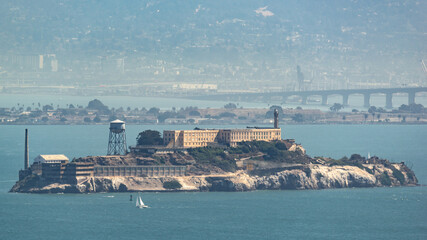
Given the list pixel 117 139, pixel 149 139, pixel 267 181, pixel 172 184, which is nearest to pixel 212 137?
pixel 149 139

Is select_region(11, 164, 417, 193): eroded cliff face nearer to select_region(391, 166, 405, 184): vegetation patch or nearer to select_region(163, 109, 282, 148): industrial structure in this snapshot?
select_region(391, 166, 405, 184): vegetation patch

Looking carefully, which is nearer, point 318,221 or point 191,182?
point 318,221

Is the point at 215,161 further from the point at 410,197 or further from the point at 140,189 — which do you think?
the point at 410,197

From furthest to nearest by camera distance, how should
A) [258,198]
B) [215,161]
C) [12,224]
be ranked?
1. [215,161]
2. [258,198]
3. [12,224]

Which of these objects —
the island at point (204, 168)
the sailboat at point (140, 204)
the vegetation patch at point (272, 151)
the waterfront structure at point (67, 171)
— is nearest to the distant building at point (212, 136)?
the island at point (204, 168)

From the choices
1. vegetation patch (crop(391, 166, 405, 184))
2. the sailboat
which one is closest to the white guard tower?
the sailboat

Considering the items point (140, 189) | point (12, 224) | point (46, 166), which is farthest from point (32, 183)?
point (12, 224)
